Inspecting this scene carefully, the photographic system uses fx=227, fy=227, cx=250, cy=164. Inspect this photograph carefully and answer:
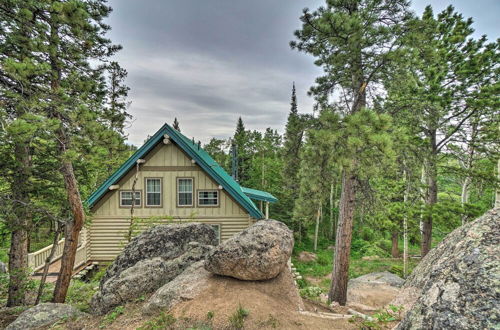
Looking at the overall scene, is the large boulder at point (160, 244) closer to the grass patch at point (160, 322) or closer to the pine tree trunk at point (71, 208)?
the pine tree trunk at point (71, 208)

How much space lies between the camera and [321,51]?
23.3ft

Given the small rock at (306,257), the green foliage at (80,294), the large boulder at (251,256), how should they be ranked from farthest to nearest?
the small rock at (306,257) → the green foliage at (80,294) → the large boulder at (251,256)

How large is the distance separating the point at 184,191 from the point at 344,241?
7684 mm

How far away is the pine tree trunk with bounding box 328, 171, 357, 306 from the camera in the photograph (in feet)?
24.6

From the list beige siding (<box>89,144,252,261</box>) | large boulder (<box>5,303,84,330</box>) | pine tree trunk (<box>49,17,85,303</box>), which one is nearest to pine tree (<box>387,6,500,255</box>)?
beige siding (<box>89,144,252,261</box>)

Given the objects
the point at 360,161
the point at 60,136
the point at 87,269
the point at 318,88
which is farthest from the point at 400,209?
the point at 87,269

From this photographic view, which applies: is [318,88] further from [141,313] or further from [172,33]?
[172,33]

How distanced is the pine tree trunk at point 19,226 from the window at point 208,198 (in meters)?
6.32

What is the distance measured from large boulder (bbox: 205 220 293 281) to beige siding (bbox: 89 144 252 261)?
249 inches

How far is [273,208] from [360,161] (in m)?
17.5

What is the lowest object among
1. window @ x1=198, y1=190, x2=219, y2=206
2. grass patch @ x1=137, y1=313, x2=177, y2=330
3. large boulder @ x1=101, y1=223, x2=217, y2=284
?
grass patch @ x1=137, y1=313, x2=177, y2=330

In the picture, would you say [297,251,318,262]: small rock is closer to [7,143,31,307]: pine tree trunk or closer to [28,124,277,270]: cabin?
[28,124,277,270]: cabin

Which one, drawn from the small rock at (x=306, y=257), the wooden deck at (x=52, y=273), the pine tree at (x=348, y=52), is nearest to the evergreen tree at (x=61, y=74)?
the wooden deck at (x=52, y=273)

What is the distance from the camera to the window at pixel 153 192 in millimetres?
11430
